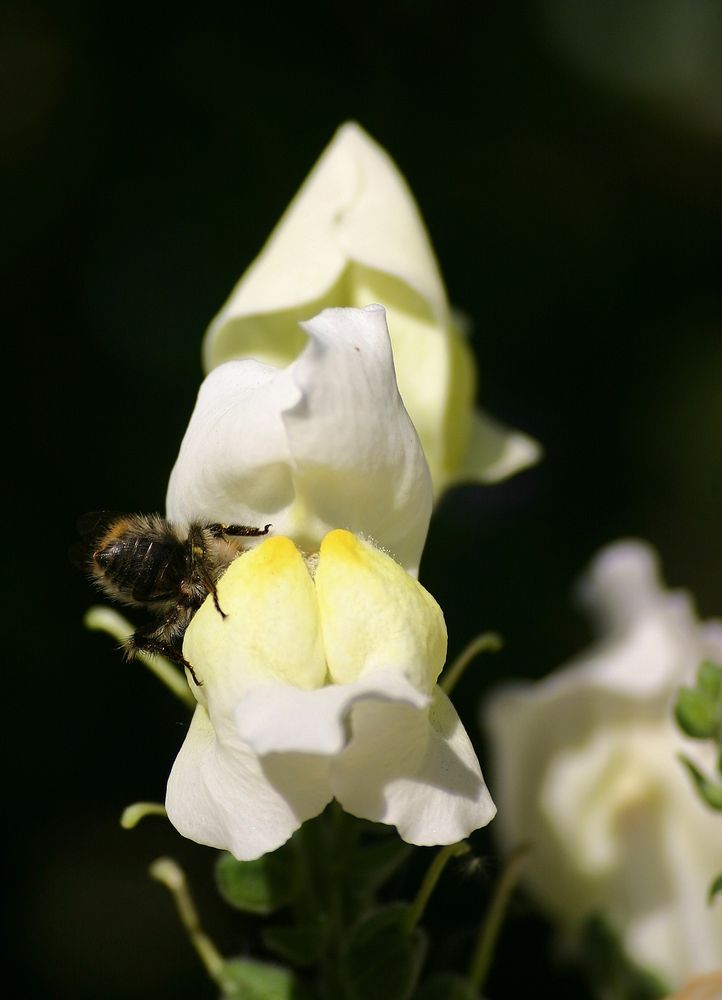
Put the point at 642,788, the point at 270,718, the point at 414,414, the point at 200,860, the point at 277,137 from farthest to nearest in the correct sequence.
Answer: the point at 277,137 < the point at 200,860 < the point at 642,788 < the point at 414,414 < the point at 270,718

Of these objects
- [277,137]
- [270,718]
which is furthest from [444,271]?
[270,718]

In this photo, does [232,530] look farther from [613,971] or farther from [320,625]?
[613,971]

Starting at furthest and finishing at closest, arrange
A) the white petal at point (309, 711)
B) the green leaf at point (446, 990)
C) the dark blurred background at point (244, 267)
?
1. the dark blurred background at point (244, 267)
2. the green leaf at point (446, 990)
3. the white petal at point (309, 711)

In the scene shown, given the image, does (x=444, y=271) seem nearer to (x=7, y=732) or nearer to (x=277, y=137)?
(x=277, y=137)

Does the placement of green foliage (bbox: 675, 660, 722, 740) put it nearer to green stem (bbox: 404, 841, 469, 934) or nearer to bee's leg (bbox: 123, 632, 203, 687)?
green stem (bbox: 404, 841, 469, 934)

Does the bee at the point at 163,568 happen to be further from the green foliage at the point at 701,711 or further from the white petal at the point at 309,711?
the green foliage at the point at 701,711

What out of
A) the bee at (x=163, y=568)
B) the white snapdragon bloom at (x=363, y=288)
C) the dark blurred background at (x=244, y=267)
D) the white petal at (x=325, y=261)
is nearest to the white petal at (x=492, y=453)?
the white snapdragon bloom at (x=363, y=288)

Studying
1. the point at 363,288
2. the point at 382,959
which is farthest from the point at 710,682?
the point at 363,288
